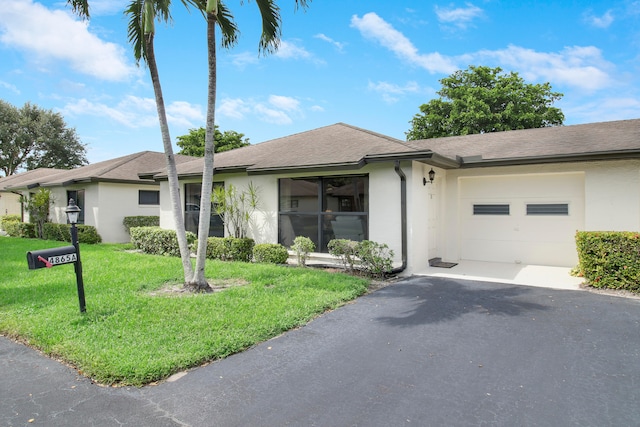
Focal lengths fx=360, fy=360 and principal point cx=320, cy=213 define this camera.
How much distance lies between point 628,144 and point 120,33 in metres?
10.9

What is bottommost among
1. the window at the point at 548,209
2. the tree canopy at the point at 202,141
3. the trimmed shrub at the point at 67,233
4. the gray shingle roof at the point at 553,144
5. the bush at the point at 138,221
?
the trimmed shrub at the point at 67,233

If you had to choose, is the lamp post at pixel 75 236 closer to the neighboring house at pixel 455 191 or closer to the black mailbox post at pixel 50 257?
the black mailbox post at pixel 50 257

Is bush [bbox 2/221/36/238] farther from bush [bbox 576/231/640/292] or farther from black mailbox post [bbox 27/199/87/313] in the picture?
bush [bbox 576/231/640/292]

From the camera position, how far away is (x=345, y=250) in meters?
8.04

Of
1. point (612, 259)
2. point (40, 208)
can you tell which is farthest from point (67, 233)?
point (612, 259)

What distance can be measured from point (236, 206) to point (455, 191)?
6.34 meters

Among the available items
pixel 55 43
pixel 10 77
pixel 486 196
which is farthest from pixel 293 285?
pixel 10 77

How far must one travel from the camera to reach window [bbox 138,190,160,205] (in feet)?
53.4

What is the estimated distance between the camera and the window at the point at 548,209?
29.2 ft

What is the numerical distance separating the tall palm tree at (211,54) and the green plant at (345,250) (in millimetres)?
2869

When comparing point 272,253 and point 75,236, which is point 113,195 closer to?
point 272,253

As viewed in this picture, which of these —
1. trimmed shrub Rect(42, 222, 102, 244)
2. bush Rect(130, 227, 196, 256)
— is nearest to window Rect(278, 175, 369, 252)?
bush Rect(130, 227, 196, 256)

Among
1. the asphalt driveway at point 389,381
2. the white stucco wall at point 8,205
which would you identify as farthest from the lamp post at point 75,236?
the white stucco wall at point 8,205

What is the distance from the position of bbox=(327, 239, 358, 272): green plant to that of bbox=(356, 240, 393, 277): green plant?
0.14m
